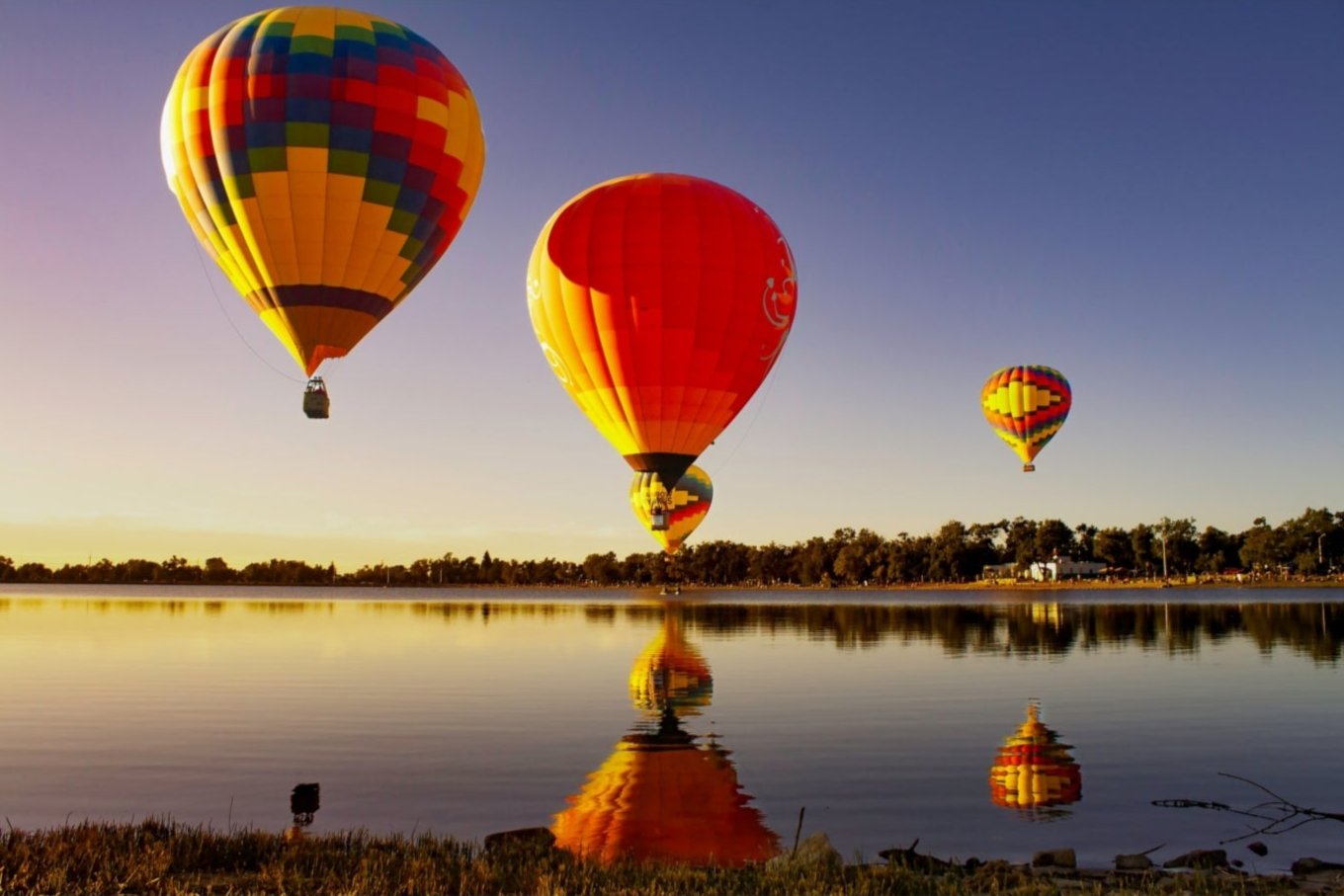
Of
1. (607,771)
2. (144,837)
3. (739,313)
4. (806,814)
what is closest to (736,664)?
(739,313)

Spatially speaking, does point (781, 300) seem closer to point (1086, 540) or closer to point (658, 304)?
point (658, 304)

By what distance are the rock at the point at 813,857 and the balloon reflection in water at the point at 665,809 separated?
0.88 metres

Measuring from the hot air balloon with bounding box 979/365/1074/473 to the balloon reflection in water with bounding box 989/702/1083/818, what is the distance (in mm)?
60819

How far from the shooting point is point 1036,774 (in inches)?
680

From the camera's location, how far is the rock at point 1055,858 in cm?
1157

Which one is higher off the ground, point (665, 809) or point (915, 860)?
point (915, 860)

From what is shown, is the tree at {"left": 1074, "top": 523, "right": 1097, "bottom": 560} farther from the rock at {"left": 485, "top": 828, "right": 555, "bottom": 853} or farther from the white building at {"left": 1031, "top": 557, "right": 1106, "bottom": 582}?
the rock at {"left": 485, "top": 828, "right": 555, "bottom": 853}

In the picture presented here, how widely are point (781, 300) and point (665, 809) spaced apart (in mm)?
23635

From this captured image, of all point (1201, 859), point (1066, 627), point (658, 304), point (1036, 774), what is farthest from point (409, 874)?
point (1066, 627)

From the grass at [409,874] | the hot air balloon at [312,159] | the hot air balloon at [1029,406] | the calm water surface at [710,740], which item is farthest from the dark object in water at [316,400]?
the hot air balloon at [1029,406]

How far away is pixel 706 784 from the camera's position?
16.7 metres

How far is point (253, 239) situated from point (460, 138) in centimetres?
644

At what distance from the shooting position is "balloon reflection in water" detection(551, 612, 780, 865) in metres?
12.9

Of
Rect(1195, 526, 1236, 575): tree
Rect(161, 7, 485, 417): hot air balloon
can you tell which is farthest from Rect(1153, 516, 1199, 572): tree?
Rect(161, 7, 485, 417): hot air balloon
